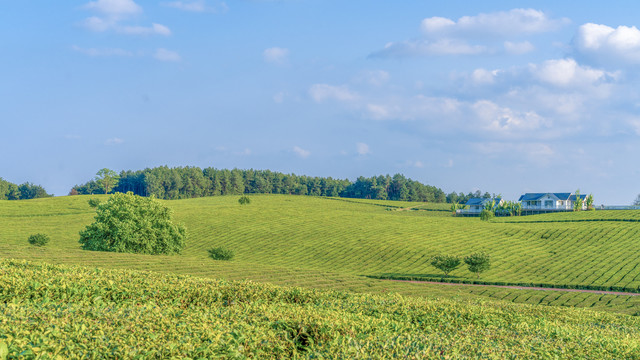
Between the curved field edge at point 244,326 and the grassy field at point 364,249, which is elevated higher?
the curved field edge at point 244,326

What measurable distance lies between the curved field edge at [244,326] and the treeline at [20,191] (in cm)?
19009

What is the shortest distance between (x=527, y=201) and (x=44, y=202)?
131265mm

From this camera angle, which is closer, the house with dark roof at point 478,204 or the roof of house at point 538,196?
the roof of house at point 538,196

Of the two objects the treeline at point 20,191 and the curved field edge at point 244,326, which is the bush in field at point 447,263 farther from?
the treeline at point 20,191

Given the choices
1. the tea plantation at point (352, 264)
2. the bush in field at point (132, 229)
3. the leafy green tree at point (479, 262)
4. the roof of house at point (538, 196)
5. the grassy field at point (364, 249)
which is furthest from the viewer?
the roof of house at point (538, 196)

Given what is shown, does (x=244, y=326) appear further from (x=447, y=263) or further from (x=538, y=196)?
(x=538, y=196)

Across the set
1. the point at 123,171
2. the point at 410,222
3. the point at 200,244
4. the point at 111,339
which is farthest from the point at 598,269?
the point at 123,171

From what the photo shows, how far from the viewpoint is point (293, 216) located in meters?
→ 92.1

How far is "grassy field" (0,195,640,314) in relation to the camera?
34.8 m

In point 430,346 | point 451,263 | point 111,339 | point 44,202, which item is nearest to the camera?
point 111,339

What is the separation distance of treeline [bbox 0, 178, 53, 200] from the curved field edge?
624 feet

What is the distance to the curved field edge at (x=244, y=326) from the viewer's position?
722cm

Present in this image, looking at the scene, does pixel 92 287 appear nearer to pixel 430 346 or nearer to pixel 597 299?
pixel 430 346

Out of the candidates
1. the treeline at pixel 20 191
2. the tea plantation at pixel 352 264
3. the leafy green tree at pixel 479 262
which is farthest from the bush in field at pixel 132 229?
the treeline at pixel 20 191
